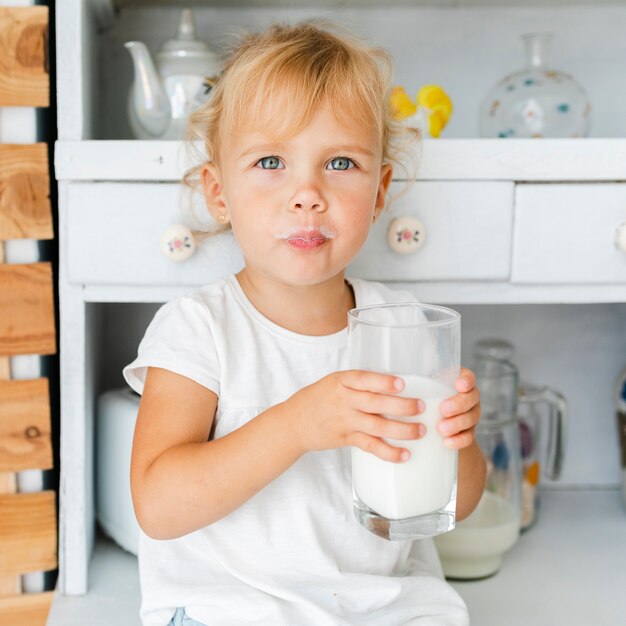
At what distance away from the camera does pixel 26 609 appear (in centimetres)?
114

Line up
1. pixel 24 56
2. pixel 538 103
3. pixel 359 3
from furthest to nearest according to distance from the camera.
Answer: pixel 359 3 → pixel 538 103 → pixel 24 56

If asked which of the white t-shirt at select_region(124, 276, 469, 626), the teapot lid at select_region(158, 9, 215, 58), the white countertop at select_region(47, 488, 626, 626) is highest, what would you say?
the teapot lid at select_region(158, 9, 215, 58)

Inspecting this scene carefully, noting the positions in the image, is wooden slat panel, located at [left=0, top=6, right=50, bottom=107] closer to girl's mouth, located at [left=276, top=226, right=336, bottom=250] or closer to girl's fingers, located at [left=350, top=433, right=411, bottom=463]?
girl's mouth, located at [left=276, top=226, right=336, bottom=250]

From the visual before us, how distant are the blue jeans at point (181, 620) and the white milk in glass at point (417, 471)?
0.27 m

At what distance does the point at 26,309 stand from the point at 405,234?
1.63ft

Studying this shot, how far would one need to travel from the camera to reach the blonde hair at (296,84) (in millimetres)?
889

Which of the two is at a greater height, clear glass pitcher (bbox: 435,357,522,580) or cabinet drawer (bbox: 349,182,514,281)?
cabinet drawer (bbox: 349,182,514,281)

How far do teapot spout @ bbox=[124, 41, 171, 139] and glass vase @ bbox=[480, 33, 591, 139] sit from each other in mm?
495

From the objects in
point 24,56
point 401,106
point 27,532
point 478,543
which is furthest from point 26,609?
point 401,106

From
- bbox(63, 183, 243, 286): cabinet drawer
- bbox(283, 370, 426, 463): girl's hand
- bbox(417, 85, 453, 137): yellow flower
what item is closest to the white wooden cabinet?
bbox(63, 183, 243, 286): cabinet drawer

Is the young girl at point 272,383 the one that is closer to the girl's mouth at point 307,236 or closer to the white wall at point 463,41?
the girl's mouth at point 307,236

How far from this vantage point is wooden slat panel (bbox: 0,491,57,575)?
112 cm

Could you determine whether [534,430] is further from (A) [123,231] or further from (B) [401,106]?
(A) [123,231]

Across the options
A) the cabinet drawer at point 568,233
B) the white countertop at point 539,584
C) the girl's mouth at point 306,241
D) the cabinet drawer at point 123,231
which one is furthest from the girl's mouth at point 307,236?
the white countertop at point 539,584
